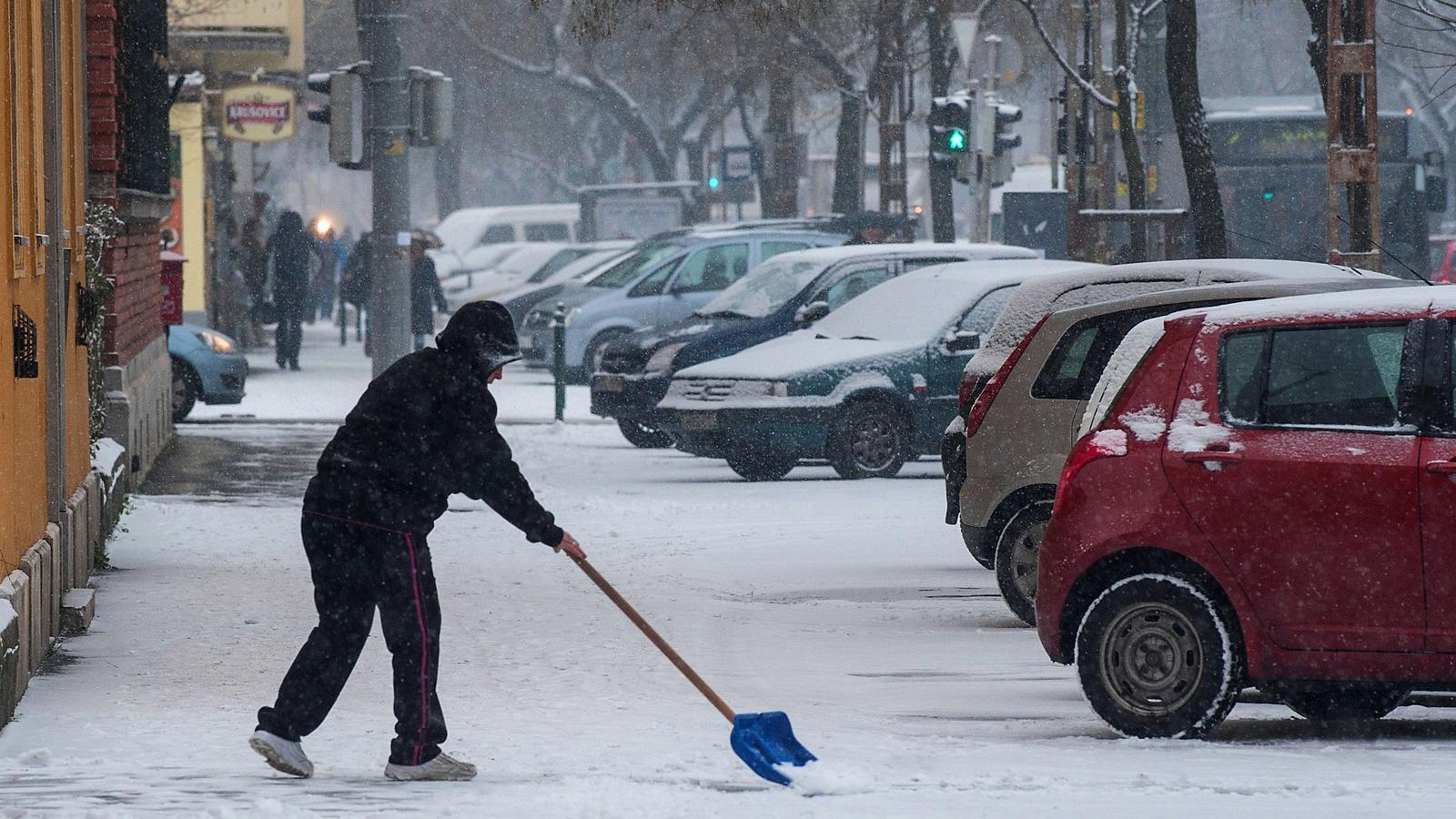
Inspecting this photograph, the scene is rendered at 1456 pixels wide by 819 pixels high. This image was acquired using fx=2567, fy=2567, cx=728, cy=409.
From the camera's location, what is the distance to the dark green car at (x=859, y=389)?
18.1 meters

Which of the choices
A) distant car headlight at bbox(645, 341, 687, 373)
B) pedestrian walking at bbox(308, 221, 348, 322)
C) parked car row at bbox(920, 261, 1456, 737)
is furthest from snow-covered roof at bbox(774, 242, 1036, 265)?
pedestrian walking at bbox(308, 221, 348, 322)

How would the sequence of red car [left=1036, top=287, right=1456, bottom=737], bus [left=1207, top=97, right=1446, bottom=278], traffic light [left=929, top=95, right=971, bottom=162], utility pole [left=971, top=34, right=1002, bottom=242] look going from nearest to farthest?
red car [left=1036, top=287, right=1456, bottom=737] < utility pole [left=971, top=34, right=1002, bottom=242] < traffic light [left=929, top=95, right=971, bottom=162] < bus [left=1207, top=97, right=1446, bottom=278]

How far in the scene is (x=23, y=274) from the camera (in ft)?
31.1

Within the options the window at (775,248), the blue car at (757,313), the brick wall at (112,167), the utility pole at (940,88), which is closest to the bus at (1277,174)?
the utility pole at (940,88)

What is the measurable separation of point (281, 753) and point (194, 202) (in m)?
32.1

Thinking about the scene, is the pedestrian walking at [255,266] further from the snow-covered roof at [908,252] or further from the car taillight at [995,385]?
the car taillight at [995,385]

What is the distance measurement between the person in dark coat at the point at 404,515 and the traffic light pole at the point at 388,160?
403 inches

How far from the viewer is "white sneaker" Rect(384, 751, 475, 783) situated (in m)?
7.42

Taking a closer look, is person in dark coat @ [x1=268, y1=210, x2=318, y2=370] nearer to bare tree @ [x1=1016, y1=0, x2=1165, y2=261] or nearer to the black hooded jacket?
bare tree @ [x1=1016, y1=0, x2=1165, y2=261]

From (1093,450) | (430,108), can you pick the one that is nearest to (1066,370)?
(1093,450)

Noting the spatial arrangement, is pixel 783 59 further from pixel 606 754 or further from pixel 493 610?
pixel 606 754

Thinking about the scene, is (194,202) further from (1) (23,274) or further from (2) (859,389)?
(1) (23,274)

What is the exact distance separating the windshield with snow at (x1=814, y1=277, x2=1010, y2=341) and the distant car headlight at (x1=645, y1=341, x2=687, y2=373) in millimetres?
1369

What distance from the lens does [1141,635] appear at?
27.1ft
